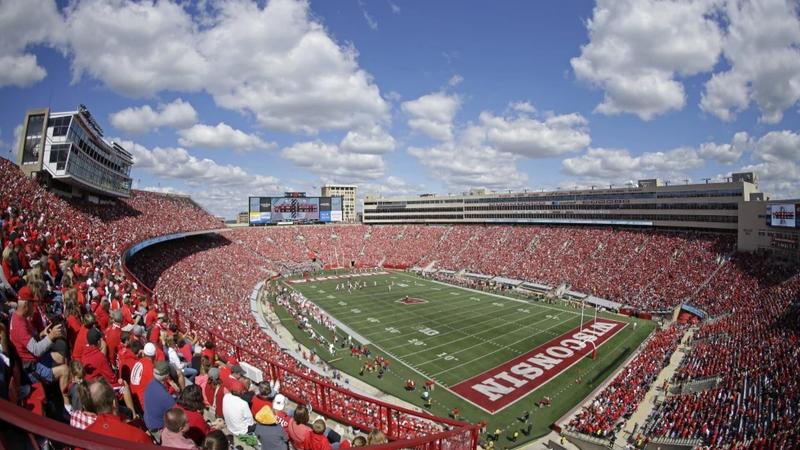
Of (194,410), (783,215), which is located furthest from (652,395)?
(194,410)

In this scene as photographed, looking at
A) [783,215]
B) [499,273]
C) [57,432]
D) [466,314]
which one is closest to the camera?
Result: [57,432]

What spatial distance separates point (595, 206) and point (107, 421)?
6565 centimetres

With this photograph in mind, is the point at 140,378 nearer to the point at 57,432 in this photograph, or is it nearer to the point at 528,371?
the point at 57,432

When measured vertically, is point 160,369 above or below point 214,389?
above

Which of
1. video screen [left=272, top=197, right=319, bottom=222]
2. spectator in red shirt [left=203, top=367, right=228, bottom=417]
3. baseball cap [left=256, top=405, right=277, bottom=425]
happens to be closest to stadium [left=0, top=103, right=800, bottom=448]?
spectator in red shirt [left=203, top=367, right=228, bottom=417]

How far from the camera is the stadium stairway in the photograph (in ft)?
63.4

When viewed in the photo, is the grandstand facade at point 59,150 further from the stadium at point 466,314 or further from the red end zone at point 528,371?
the red end zone at point 528,371

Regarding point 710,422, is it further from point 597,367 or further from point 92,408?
point 92,408

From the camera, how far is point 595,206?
60750 millimetres

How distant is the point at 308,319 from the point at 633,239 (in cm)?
4192

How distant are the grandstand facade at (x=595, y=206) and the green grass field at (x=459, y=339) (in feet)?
62.2

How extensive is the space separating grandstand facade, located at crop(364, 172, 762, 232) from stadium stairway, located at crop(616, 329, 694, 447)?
74.3 feet

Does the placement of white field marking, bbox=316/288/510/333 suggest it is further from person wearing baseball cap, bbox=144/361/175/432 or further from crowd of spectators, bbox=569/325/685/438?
person wearing baseball cap, bbox=144/361/175/432

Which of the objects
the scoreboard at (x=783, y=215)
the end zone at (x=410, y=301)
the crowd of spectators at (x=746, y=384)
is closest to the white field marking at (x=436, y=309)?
the end zone at (x=410, y=301)
